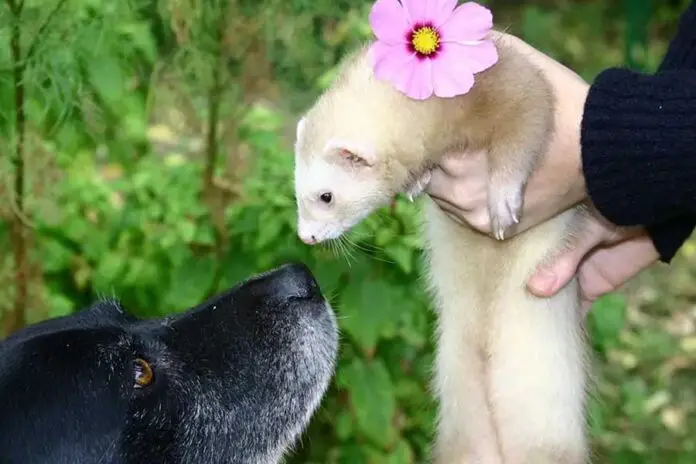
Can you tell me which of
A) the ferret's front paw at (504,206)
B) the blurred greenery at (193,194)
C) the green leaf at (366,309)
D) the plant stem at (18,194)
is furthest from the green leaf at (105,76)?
the ferret's front paw at (504,206)

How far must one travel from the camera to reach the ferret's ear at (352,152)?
2311 millimetres

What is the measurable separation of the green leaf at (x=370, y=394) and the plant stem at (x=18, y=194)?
0.93 metres

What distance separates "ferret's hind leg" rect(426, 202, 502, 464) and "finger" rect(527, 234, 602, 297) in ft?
0.50

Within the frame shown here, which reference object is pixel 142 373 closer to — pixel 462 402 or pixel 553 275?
pixel 462 402

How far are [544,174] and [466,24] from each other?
38cm

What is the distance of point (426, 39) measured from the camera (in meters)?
2.15

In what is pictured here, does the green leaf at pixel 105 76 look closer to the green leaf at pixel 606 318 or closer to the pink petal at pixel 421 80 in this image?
the pink petal at pixel 421 80

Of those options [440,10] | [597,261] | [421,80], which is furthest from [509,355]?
[440,10]

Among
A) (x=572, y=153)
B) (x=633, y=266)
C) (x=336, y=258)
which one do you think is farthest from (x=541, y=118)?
(x=336, y=258)

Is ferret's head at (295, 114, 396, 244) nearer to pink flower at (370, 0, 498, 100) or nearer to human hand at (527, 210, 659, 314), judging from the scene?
pink flower at (370, 0, 498, 100)

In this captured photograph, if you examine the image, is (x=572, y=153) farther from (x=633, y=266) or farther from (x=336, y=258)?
(x=336, y=258)

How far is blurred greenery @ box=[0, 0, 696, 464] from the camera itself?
2.75 meters

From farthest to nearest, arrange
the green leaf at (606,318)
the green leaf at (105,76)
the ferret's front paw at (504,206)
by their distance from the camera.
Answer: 1. the green leaf at (606,318)
2. the green leaf at (105,76)
3. the ferret's front paw at (504,206)

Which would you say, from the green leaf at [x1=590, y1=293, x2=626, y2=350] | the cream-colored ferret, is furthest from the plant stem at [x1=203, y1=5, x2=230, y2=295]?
the green leaf at [x1=590, y1=293, x2=626, y2=350]
